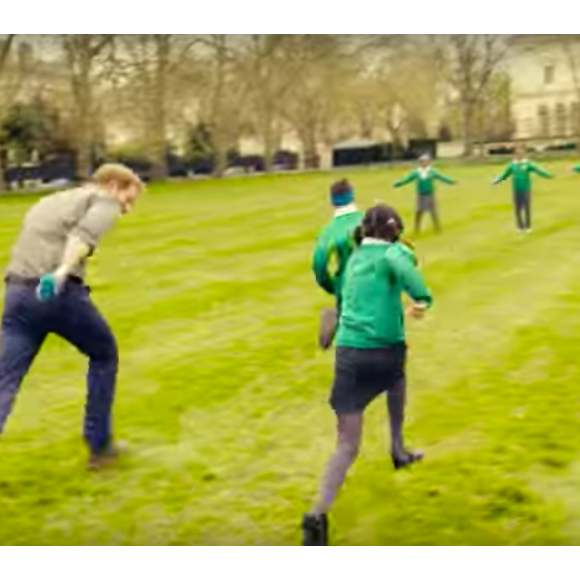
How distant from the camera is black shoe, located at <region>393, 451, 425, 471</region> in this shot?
7.03 metres

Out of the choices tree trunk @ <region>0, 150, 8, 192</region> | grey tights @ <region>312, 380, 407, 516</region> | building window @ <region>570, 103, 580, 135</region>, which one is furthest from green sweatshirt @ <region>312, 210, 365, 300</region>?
building window @ <region>570, 103, 580, 135</region>

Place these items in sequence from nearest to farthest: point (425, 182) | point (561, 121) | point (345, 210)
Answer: point (345, 210) < point (425, 182) < point (561, 121)

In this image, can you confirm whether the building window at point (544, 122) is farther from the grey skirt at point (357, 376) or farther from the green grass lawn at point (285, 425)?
the grey skirt at point (357, 376)

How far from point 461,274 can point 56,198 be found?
1081 cm

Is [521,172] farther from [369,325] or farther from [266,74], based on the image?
[266,74]

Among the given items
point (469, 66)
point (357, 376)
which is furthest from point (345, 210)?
point (469, 66)

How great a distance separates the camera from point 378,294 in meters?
6.02

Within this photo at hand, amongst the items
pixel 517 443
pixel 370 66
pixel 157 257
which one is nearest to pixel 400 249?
pixel 517 443

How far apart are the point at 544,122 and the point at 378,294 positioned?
72783 mm

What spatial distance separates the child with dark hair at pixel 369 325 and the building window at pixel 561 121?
6825 centimetres

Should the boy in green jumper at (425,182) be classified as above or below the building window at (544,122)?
below

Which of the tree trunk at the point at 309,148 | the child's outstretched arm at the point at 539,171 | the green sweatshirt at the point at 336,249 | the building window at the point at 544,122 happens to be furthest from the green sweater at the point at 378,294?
the building window at the point at 544,122

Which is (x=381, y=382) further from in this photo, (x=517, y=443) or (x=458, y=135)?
→ (x=458, y=135)

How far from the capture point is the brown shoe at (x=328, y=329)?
7371mm
